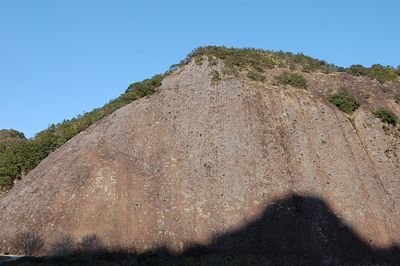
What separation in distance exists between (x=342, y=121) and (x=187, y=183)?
16.2m

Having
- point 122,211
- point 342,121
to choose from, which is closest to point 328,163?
point 342,121

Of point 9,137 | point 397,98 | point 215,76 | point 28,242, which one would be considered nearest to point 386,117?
A: point 397,98

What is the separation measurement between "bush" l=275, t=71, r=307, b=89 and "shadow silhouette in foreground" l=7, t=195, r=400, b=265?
15905 millimetres

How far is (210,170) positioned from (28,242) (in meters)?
14.5

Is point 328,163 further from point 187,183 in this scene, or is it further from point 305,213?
point 187,183

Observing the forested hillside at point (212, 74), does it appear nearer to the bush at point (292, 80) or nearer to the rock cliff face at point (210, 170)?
the bush at point (292, 80)

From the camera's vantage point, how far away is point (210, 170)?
40781mm

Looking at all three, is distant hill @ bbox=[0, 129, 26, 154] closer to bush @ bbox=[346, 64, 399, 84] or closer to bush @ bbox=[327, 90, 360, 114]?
bush @ bbox=[327, 90, 360, 114]

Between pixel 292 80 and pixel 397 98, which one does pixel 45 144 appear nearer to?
pixel 292 80

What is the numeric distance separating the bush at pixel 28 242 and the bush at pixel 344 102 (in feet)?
96.3

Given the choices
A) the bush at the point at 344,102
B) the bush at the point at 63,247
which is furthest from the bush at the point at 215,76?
the bush at the point at 63,247

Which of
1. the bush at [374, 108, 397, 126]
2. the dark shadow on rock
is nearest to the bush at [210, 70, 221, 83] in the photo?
the bush at [374, 108, 397, 126]

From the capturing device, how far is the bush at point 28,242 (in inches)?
1364

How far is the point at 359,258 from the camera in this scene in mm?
35125
